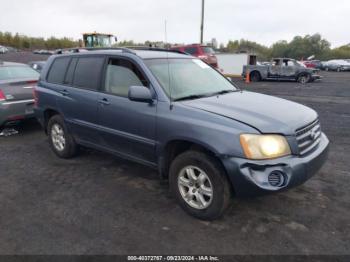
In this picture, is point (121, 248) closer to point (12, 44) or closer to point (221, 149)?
point (221, 149)

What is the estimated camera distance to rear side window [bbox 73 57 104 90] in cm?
437

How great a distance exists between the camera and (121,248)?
2.89m

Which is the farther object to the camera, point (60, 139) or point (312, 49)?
point (312, 49)

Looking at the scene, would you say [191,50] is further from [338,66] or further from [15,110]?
[338,66]

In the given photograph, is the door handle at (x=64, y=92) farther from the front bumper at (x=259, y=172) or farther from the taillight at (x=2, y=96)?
the front bumper at (x=259, y=172)

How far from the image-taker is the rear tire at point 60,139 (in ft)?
16.6

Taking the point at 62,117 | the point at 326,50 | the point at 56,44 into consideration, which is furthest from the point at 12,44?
the point at 62,117

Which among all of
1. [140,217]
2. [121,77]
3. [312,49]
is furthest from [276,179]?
[312,49]

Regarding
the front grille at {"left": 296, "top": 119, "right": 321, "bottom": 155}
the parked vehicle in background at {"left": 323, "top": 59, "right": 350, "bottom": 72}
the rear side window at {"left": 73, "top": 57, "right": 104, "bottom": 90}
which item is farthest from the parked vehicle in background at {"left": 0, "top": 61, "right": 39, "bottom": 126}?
the parked vehicle in background at {"left": 323, "top": 59, "right": 350, "bottom": 72}

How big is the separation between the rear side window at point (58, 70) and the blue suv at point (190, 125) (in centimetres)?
9

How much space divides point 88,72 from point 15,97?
285 centimetres

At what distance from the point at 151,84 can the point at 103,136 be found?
47.0 inches

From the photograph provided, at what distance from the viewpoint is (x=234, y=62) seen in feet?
83.5

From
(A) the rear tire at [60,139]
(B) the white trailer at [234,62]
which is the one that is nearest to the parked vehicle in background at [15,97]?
(A) the rear tire at [60,139]
